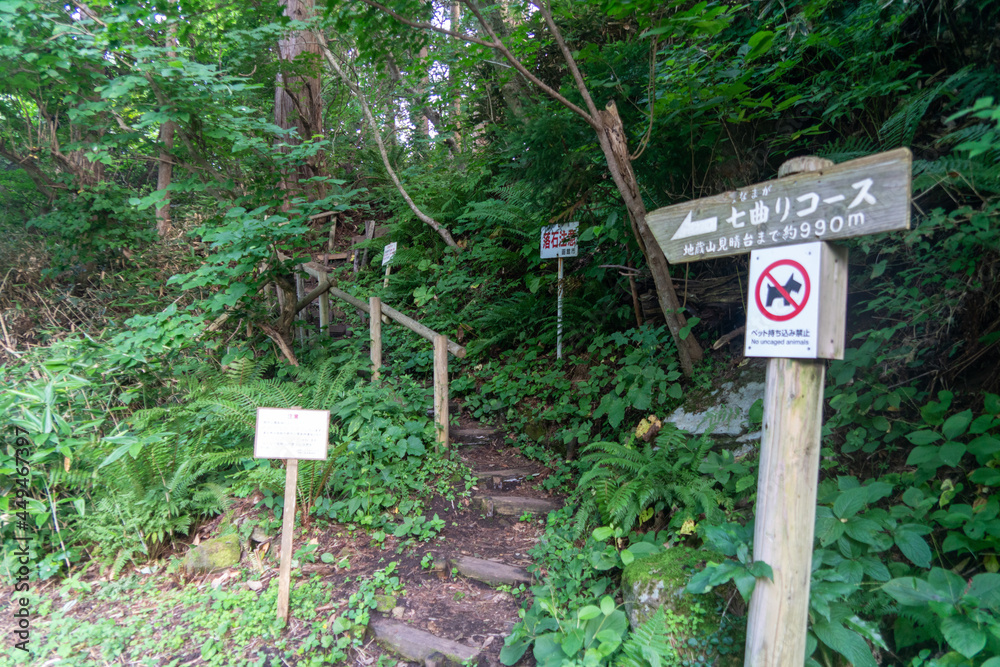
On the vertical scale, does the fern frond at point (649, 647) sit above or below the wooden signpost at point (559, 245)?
below

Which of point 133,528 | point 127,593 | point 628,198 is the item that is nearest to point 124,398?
point 133,528

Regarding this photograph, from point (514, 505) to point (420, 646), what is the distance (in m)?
1.50

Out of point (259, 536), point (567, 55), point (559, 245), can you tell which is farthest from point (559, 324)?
point (259, 536)

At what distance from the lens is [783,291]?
1938 millimetres

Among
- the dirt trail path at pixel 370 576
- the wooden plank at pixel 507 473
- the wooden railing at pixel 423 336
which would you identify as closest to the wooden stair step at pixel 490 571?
the dirt trail path at pixel 370 576

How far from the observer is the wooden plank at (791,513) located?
1.95 metres

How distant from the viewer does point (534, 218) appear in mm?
7000

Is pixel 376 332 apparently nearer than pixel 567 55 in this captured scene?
No

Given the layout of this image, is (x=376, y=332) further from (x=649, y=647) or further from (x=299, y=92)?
(x=299, y=92)

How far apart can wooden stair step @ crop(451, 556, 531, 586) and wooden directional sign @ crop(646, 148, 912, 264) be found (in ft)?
7.71

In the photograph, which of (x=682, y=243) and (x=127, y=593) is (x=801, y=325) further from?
(x=127, y=593)

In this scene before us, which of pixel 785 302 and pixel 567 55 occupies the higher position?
pixel 567 55

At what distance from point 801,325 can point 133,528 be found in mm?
4686

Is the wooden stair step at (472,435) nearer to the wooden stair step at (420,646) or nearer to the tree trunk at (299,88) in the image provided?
the wooden stair step at (420,646)
